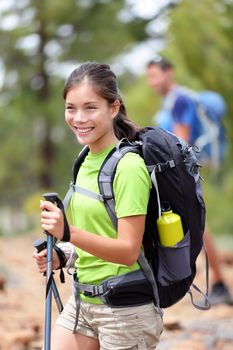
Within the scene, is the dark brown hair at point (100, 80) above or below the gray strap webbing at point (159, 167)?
above

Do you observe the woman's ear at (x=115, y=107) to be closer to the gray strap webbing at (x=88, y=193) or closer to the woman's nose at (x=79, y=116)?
the woman's nose at (x=79, y=116)

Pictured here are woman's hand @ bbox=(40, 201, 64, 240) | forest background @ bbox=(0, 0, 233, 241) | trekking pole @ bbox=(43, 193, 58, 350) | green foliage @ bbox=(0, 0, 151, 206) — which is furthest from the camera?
green foliage @ bbox=(0, 0, 151, 206)

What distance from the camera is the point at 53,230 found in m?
2.54

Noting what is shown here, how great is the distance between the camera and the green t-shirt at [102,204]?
266 centimetres

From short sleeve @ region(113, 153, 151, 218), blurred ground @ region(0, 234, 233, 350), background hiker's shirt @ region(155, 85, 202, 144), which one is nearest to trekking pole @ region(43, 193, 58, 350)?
short sleeve @ region(113, 153, 151, 218)

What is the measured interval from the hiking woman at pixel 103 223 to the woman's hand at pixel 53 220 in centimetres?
10

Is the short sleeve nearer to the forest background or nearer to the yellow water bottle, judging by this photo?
the yellow water bottle

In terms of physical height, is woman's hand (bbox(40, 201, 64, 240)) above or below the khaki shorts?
above

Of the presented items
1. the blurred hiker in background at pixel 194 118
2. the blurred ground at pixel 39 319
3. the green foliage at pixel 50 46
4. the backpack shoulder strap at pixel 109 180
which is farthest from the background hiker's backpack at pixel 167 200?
the green foliage at pixel 50 46

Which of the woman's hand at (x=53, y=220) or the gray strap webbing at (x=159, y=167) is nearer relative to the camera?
the woman's hand at (x=53, y=220)

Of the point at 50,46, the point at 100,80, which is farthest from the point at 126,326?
the point at 50,46

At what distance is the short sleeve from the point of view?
265 centimetres

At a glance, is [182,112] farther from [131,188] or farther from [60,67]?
[60,67]

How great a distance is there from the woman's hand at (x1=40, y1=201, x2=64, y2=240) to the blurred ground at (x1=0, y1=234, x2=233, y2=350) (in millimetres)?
2261
